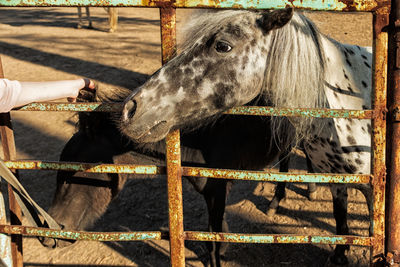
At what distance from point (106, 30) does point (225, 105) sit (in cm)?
913

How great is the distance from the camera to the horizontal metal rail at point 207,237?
5.38 feet

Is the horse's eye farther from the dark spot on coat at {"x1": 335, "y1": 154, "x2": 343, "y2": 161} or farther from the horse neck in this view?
the dark spot on coat at {"x1": 335, "y1": 154, "x2": 343, "y2": 161}

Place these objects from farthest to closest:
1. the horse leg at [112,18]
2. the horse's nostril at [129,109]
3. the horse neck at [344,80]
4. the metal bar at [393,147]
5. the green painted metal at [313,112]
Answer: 1. the horse leg at [112,18]
2. the horse neck at [344,80]
3. the horse's nostril at [129,109]
4. the green painted metal at [313,112]
5. the metal bar at [393,147]

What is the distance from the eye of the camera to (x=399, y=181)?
1.52 m

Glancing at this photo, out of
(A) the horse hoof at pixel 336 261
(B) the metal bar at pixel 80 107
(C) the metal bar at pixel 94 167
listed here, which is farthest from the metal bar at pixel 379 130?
(A) the horse hoof at pixel 336 261

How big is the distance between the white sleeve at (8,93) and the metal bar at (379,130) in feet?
4.67

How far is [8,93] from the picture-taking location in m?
1.54

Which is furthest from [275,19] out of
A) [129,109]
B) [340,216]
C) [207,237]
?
[340,216]

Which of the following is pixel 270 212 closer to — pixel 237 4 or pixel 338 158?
pixel 338 158

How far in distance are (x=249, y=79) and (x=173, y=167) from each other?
0.57 meters

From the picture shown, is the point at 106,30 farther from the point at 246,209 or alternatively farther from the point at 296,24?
the point at 296,24

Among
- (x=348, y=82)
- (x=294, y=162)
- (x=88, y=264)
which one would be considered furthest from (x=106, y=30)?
(x=348, y=82)

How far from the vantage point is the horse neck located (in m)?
2.19

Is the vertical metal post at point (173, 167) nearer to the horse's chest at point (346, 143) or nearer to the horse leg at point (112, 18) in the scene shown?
the horse's chest at point (346, 143)
